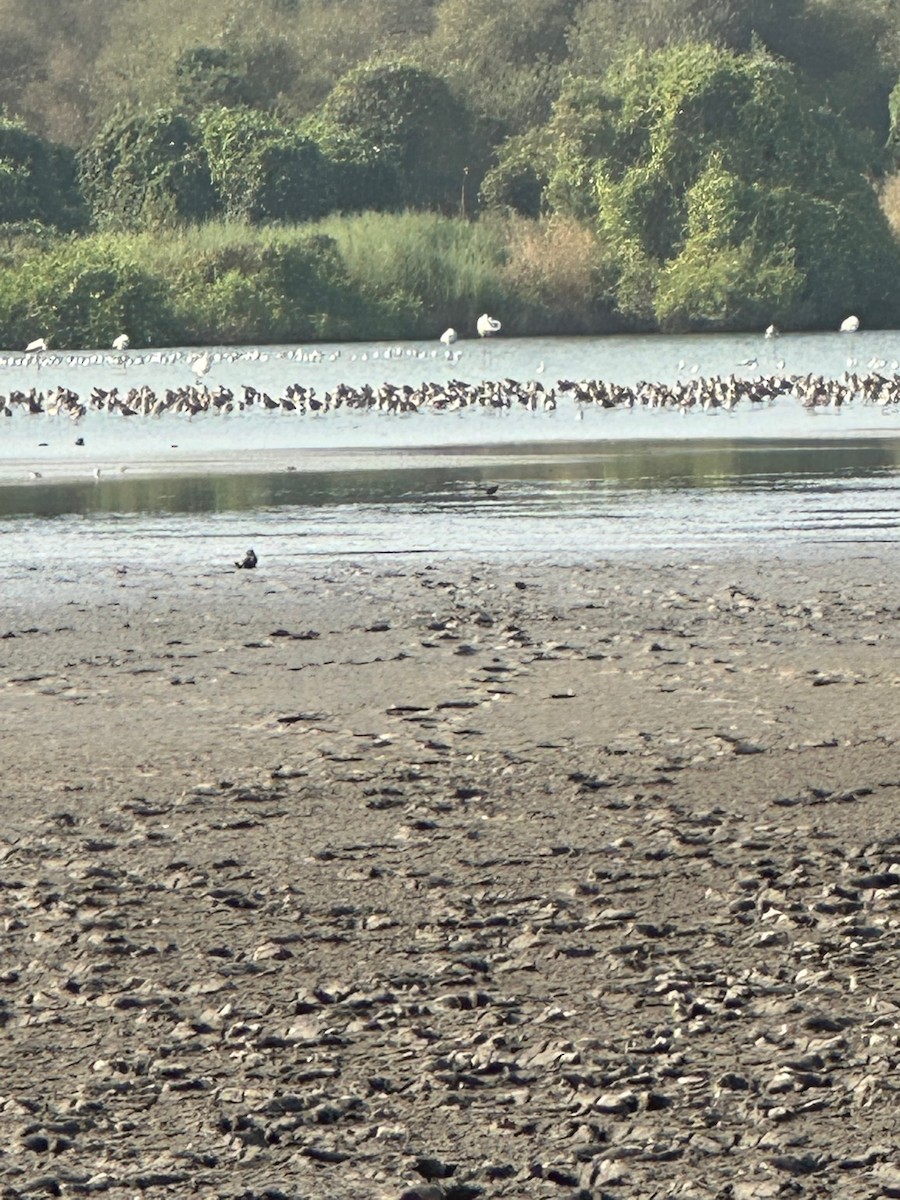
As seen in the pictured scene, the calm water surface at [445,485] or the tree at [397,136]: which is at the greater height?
the tree at [397,136]

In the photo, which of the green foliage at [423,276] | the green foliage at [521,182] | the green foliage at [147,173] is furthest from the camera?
the green foliage at [521,182]

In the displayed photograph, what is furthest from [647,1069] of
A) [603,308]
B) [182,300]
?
[603,308]

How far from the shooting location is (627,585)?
12.7 metres

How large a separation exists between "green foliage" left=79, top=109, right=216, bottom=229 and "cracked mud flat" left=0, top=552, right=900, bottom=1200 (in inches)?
2457

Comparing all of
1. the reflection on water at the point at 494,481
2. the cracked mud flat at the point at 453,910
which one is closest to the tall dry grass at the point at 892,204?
the reflection on water at the point at 494,481

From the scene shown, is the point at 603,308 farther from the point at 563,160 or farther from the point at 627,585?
the point at 627,585

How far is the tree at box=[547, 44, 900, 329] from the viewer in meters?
66.0

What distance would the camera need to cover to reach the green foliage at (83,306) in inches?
2297

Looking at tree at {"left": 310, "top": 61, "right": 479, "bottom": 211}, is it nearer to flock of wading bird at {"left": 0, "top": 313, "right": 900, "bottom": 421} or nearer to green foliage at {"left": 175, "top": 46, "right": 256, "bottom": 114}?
green foliage at {"left": 175, "top": 46, "right": 256, "bottom": 114}

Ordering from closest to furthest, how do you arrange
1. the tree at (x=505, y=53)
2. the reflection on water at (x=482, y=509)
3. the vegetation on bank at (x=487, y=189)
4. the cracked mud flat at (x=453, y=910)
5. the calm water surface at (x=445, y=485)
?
the cracked mud flat at (x=453, y=910), the reflection on water at (x=482, y=509), the calm water surface at (x=445, y=485), the vegetation on bank at (x=487, y=189), the tree at (x=505, y=53)

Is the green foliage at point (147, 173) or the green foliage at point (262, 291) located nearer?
the green foliage at point (262, 291)

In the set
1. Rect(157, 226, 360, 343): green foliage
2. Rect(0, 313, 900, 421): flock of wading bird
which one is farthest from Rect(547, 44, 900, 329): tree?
Rect(0, 313, 900, 421): flock of wading bird

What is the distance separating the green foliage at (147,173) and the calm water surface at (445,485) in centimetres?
4231

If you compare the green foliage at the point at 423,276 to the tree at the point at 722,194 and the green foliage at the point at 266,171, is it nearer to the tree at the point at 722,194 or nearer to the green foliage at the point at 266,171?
the tree at the point at 722,194
